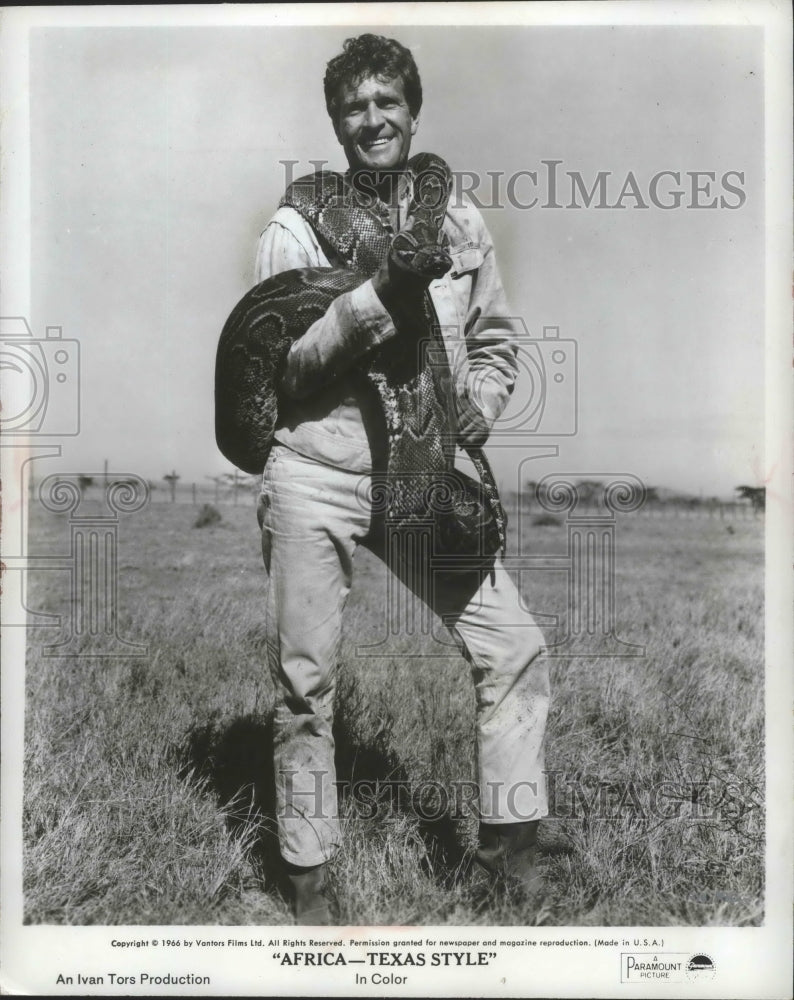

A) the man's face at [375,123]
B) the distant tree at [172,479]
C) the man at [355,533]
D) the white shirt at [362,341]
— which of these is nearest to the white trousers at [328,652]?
the man at [355,533]

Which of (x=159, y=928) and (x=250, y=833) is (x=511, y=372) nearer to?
(x=250, y=833)

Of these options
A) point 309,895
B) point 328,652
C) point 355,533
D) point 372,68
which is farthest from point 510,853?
point 372,68

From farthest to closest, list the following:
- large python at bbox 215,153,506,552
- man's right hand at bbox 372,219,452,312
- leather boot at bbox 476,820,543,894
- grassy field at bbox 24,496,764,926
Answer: grassy field at bbox 24,496,764,926
leather boot at bbox 476,820,543,894
large python at bbox 215,153,506,552
man's right hand at bbox 372,219,452,312

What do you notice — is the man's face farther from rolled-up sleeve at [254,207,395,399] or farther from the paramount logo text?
the paramount logo text

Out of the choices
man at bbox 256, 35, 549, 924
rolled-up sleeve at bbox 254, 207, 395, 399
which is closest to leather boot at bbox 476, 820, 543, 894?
man at bbox 256, 35, 549, 924

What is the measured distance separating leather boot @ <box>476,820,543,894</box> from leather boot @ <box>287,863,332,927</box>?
0.54 meters

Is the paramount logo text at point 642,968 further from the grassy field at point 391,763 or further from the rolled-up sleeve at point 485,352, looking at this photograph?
the rolled-up sleeve at point 485,352

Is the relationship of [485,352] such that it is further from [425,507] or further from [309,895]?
[309,895]

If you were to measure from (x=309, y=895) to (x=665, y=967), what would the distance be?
1.28 m

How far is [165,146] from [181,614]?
1.85 m

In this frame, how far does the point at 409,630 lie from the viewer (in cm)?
334

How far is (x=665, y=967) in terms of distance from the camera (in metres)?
3.04

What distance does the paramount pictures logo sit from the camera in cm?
304

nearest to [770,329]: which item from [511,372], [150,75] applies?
[511,372]
